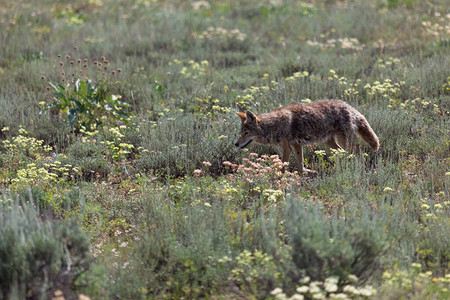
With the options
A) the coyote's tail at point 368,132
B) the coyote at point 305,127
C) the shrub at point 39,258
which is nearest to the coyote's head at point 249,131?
the coyote at point 305,127

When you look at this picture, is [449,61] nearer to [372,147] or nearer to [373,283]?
[372,147]

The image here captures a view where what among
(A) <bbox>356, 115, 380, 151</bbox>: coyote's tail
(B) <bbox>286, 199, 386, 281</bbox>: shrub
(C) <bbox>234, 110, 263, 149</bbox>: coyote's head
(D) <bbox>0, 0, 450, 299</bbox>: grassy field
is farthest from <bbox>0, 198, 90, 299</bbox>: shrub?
(A) <bbox>356, 115, 380, 151</bbox>: coyote's tail

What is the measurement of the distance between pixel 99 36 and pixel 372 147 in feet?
32.9

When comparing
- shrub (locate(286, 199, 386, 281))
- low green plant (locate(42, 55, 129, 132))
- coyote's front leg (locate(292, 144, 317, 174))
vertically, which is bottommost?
coyote's front leg (locate(292, 144, 317, 174))

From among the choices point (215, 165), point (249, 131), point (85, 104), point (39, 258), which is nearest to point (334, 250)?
point (39, 258)

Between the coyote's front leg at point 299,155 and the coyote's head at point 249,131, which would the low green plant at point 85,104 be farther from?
the coyote's front leg at point 299,155

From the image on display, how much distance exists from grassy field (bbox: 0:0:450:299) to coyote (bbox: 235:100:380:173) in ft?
1.22

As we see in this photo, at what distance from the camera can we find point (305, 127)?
7844 mm

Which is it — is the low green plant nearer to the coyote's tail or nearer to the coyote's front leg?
the coyote's front leg

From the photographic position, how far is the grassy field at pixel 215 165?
4.55m

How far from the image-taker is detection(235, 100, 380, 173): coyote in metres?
7.84

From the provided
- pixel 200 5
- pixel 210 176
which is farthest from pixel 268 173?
pixel 200 5

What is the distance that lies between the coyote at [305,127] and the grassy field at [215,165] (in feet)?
1.22

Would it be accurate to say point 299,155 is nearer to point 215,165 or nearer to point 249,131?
point 249,131
